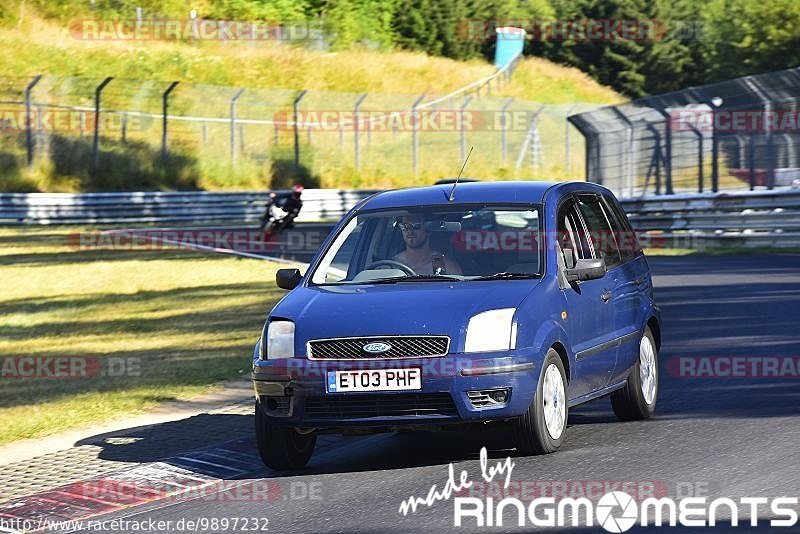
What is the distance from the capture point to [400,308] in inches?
331

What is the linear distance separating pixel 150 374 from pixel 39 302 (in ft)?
24.7

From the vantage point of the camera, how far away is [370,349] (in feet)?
26.9

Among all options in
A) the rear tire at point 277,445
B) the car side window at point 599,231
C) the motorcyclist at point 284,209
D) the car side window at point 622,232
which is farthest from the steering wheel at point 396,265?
the motorcyclist at point 284,209

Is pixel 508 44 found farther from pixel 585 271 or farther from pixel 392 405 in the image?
pixel 392 405

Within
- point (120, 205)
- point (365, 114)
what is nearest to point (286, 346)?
point (120, 205)

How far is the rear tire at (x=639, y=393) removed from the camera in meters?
9.91

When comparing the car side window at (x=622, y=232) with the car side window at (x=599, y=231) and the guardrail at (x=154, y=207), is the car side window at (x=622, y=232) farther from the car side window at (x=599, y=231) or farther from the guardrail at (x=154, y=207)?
the guardrail at (x=154, y=207)

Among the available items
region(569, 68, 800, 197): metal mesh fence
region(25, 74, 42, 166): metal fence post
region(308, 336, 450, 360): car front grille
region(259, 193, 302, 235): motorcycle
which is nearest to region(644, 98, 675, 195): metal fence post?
region(569, 68, 800, 197): metal mesh fence

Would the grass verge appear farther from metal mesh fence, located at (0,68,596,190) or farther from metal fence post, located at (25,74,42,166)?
metal mesh fence, located at (0,68,596,190)

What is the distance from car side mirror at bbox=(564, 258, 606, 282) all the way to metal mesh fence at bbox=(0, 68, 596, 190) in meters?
31.6

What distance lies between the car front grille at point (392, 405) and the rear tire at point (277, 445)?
448 millimetres

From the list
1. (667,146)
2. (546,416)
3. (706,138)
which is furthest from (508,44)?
(546,416)

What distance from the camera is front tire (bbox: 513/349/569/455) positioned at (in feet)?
27.4

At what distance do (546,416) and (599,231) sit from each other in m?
2.02
